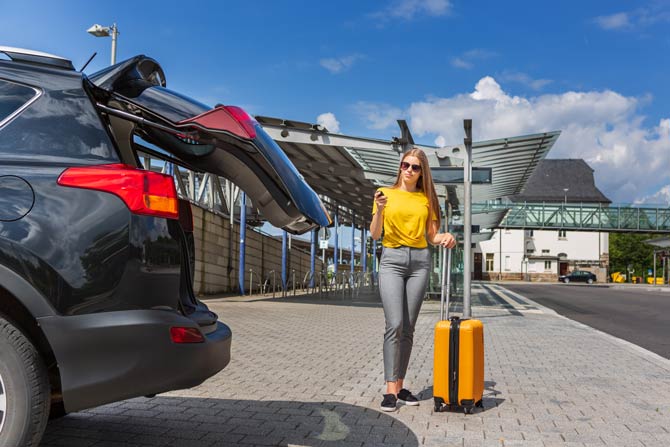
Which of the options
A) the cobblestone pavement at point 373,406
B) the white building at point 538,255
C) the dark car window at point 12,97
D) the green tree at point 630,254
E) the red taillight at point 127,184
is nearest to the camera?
the red taillight at point 127,184

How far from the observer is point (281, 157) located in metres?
3.53

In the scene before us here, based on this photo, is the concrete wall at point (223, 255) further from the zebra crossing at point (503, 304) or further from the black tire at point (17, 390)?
the black tire at point (17, 390)

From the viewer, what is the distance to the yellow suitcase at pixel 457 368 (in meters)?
4.62

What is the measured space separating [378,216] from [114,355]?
7.87 ft

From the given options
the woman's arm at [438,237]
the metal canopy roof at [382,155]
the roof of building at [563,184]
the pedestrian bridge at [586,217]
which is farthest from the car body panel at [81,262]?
the roof of building at [563,184]

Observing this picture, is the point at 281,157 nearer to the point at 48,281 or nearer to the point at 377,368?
the point at 48,281

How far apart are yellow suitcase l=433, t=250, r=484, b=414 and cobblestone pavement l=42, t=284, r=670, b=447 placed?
111 mm

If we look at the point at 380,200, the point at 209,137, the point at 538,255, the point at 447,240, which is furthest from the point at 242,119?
the point at 538,255

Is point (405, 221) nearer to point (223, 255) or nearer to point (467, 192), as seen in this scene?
point (467, 192)

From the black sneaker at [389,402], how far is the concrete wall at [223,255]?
13624 millimetres

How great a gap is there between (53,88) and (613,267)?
94.8 meters

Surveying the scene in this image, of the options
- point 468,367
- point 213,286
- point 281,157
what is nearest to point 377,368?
point 468,367

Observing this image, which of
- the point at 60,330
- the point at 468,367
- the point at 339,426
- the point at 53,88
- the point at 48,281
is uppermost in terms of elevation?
the point at 53,88

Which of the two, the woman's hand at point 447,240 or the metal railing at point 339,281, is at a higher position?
the woman's hand at point 447,240
